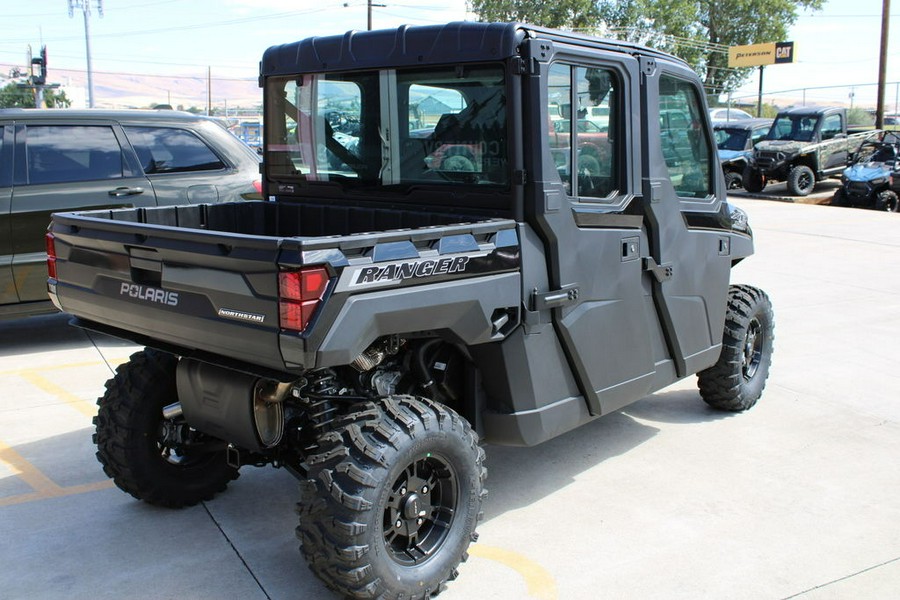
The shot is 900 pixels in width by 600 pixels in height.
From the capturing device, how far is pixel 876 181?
18.5m

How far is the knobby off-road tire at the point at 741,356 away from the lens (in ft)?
18.0

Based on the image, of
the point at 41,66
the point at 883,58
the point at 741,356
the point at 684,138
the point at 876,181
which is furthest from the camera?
the point at 883,58

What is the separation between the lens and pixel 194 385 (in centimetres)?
377

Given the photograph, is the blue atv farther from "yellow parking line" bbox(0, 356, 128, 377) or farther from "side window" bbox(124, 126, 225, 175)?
"yellow parking line" bbox(0, 356, 128, 377)

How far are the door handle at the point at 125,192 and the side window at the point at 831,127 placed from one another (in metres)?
18.5

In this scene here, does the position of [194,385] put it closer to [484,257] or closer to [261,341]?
[261,341]

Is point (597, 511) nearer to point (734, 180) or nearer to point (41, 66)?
point (734, 180)

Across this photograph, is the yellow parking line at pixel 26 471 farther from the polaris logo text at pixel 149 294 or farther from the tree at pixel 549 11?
the tree at pixel 549 11

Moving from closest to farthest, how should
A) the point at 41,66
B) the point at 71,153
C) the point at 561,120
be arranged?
the point at 561,120
the point at 71,153
the point at 41,66

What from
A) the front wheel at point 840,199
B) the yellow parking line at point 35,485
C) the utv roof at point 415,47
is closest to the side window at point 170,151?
the utv roof at point 415,47

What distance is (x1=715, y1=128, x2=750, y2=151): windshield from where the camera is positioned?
2319 cm

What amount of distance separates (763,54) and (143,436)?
51.9 metres

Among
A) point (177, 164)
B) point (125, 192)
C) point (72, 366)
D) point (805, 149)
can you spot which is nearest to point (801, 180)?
point (805, 149)

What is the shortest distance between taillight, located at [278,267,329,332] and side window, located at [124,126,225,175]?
4.88m
